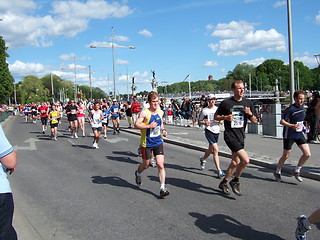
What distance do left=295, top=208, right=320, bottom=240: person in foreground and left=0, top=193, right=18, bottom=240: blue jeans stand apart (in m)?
3.08

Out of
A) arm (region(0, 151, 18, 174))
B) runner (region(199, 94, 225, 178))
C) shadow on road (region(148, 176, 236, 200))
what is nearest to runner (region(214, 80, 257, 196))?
shadow on road (region(148, 176, 236, 200))

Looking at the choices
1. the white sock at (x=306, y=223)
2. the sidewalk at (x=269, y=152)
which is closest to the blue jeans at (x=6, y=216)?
the white sock at (x=306, y=223)

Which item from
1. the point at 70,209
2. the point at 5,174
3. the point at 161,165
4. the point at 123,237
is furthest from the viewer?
the point at 161,165

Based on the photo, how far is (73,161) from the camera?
418 inches

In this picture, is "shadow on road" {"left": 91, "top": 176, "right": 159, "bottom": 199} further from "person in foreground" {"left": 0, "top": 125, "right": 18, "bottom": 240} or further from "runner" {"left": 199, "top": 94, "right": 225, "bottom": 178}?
"person in foreground" {"left": 0, "top": 125, "right": 18, "bottom": 240}

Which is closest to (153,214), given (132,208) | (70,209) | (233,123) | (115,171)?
(132,208)

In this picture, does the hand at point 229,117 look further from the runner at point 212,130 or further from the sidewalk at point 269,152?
the sidewalk at point 269,152

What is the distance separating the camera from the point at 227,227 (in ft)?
15.5

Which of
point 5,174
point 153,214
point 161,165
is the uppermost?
point 5,174

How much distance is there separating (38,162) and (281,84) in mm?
123100

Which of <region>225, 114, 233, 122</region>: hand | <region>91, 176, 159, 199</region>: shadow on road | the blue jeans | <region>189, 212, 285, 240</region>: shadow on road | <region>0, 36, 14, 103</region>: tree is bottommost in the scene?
<region>189, 212, 285, 240</region>: shadow on road

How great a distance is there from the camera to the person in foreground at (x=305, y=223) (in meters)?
3.90

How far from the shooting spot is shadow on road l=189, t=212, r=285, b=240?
14.3 feet

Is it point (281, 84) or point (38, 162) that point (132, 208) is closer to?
point (38, 162)
